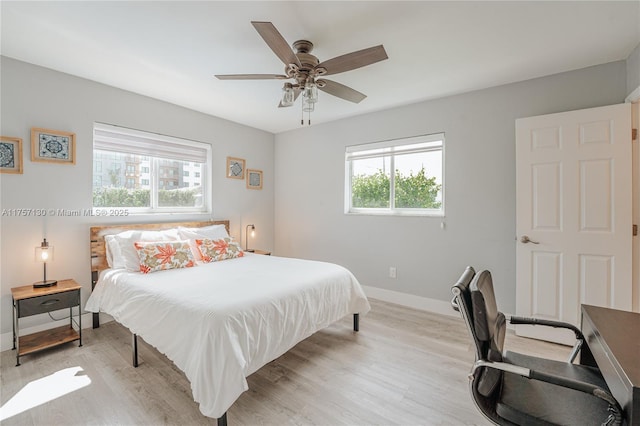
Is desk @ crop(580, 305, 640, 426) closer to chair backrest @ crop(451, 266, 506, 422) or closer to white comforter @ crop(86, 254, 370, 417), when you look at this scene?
chair backrest @ crop(451, 266, 506, 422)

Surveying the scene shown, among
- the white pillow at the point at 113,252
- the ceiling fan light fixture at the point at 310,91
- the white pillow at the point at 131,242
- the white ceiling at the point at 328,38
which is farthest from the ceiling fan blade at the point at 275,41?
the white pillow at the point at 113,252

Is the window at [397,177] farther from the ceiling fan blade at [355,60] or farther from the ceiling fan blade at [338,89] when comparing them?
the ceiling fan blade at [355,60]

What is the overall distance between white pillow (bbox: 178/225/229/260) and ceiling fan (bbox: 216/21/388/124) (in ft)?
6.51

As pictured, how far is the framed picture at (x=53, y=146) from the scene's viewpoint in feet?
8.53

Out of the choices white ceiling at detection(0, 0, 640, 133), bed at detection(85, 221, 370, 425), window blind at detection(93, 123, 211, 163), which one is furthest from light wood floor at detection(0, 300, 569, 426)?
white ceiling at detection(0, 0, 640, 133)

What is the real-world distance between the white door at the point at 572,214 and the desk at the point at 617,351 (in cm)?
142

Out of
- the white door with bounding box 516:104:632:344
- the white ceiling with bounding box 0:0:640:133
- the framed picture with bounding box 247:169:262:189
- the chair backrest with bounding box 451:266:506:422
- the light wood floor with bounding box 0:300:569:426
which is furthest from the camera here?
the framed picture with bounding box 247:169:262:189

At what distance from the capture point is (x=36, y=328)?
104 inches

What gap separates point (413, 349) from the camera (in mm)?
2520

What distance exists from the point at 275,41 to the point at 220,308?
1679 mm

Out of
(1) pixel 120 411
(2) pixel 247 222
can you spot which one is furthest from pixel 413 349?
(2) pixel 247 222

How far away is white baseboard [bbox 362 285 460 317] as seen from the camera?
3.35 m

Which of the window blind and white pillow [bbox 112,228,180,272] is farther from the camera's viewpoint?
the window blind

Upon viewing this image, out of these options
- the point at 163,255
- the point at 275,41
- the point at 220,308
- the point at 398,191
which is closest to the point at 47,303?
the point at 163,255
